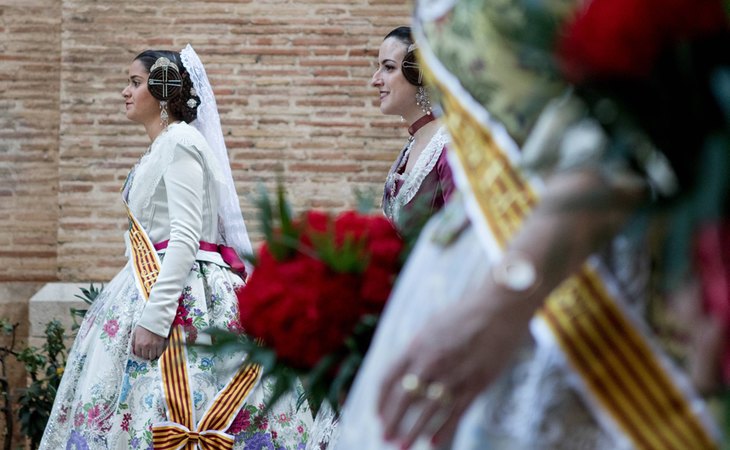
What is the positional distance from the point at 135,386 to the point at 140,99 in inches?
45.9

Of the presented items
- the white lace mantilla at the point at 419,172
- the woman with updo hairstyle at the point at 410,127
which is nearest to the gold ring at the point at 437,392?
the woman with updo hairstyle at the point at 410,127

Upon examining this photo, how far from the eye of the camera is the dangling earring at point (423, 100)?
3783 millimetres

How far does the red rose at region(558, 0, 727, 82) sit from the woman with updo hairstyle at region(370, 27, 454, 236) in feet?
7.13

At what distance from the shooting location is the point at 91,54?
6.98 metres

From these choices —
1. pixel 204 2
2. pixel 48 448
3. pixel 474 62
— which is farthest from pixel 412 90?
pixel 204 2

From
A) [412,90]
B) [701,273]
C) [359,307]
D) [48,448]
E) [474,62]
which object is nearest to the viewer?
[701,273]

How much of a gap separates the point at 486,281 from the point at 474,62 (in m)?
0.32

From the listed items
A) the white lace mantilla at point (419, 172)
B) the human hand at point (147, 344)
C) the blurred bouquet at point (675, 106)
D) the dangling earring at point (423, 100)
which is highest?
the dangling earring at point (423, 100)

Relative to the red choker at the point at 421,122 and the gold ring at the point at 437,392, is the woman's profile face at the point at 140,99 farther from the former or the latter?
the gold ring at the point at 437,392

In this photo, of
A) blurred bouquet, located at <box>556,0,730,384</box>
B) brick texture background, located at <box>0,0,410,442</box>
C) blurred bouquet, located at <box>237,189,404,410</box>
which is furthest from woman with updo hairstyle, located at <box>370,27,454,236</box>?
brick texture background, located at <box>0,0,410,442</box>

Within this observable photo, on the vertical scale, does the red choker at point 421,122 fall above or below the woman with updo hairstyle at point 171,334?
above

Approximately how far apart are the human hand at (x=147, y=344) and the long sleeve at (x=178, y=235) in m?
0.02

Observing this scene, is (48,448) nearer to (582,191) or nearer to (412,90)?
(412,90)

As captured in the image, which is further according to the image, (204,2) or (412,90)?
(204,2)
